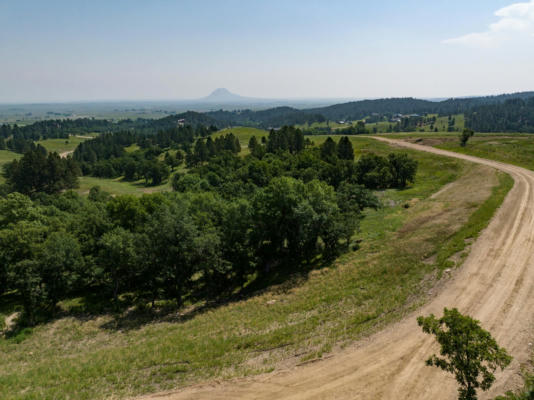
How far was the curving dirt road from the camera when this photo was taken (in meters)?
15.1

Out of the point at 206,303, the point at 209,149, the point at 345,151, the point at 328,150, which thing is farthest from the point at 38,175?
the point at 345,151

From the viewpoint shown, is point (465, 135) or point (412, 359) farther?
point (465, 135)

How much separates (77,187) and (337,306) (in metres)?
131

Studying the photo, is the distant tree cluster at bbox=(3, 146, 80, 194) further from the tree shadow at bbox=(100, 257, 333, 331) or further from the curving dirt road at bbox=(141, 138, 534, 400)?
the curving dirt road at bbox=(141, 138, 534, 400)

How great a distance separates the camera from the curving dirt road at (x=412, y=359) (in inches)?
594

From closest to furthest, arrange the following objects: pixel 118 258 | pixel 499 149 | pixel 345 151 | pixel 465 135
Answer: pixel 118 258
pixel 499 149
pixel 345 151
pixel 465 135

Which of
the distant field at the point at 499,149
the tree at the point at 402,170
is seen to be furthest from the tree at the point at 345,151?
the distant field at the point at 499,149

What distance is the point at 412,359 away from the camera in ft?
55.2

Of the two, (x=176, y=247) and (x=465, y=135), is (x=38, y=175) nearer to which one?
(x=176, y=247)

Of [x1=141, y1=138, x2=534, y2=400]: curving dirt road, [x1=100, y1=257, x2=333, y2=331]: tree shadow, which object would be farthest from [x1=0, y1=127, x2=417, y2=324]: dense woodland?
[x1=141, y1=138, x2=534, y2=400]: curving dirt road

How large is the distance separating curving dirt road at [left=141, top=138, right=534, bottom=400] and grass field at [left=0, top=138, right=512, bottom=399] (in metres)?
1.29

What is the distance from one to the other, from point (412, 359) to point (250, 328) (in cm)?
1265

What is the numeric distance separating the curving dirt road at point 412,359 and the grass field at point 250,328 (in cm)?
129

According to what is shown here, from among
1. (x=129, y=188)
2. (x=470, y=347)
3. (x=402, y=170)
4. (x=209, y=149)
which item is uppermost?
(x=470, y=347)
